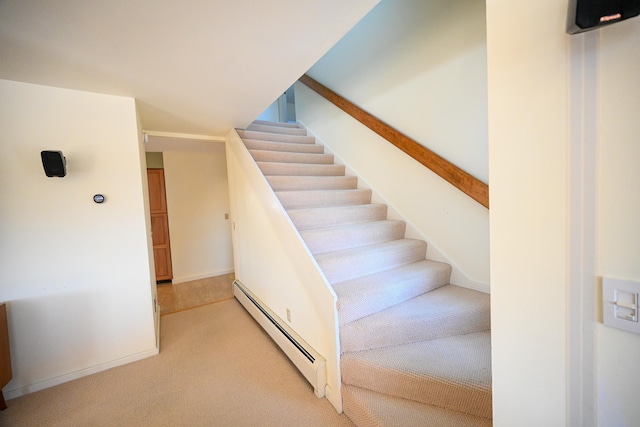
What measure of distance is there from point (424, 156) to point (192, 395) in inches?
97.2

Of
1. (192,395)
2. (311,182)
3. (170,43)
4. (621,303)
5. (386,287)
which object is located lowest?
(192,395)

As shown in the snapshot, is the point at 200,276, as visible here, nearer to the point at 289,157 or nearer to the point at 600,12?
the point at 289,157

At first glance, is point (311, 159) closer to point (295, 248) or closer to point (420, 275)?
point (295, 248)

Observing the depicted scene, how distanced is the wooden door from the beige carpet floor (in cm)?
212

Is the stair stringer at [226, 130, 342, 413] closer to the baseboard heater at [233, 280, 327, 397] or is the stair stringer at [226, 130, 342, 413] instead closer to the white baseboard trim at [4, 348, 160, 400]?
the baseboard heater at [233, 280, 327, 397]

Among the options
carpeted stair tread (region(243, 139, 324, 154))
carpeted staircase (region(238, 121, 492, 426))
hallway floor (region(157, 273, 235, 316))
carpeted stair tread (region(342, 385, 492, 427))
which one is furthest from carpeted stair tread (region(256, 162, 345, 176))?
carpeted stair tread (region(342, 385, 492, 427))

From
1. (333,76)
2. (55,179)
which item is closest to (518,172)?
(55,179)

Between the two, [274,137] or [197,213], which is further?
[197,213]

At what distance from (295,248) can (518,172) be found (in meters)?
1.38

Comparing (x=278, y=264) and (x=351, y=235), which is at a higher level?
(x=351, y=235)

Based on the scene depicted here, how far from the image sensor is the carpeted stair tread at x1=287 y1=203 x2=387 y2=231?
2180mm

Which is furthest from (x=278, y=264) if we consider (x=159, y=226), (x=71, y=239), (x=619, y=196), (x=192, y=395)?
(x=159, y=226)

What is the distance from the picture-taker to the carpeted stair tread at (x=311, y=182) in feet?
8.16

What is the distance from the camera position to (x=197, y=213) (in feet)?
13.9
